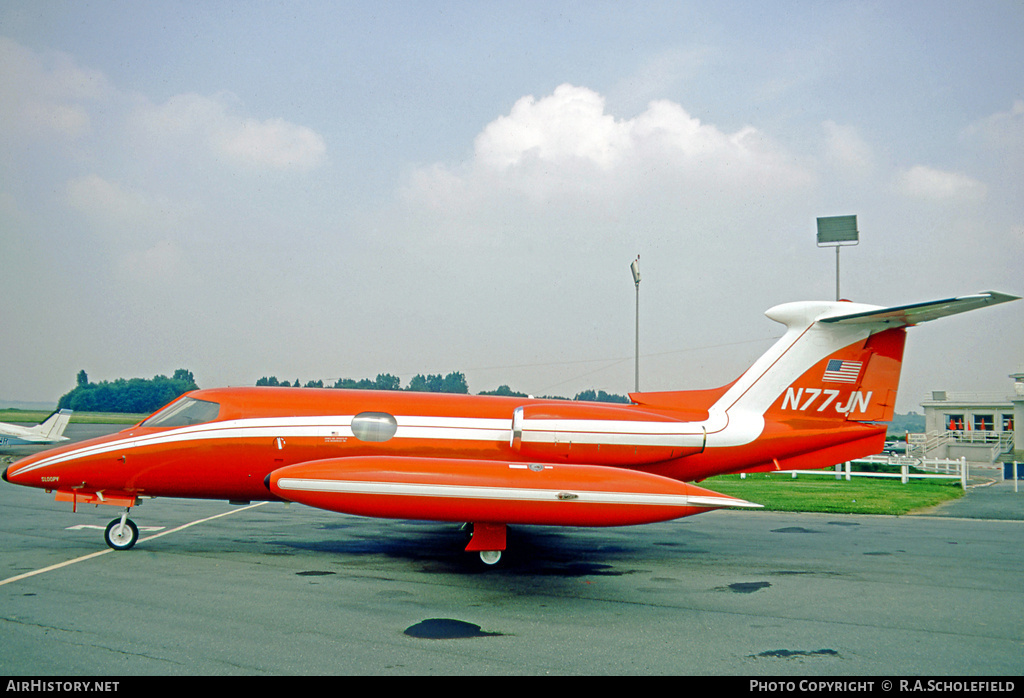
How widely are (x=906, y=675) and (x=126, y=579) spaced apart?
896 centimetres

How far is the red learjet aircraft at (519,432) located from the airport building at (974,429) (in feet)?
121

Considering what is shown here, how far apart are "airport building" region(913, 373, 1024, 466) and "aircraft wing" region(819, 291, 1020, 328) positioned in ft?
122

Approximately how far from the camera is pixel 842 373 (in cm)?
1127

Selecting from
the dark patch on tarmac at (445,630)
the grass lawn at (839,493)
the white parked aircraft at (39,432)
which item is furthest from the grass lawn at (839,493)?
the white parked aircraft at (39,432)

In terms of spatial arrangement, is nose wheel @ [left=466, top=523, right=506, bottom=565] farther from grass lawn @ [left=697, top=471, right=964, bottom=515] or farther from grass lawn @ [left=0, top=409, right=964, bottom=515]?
grass lawn @ [left=697, top=471, right=964, bottom=515]

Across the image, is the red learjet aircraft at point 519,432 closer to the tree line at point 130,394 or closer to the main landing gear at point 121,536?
the main landing gear at point 121,536

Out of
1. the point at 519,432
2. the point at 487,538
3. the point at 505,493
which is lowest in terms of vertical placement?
the point at 487,538

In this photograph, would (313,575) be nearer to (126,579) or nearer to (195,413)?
(126,579)

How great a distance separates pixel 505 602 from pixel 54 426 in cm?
3293

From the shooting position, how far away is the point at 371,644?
6.15 metres

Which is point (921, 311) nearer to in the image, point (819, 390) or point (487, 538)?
point (819, 390)

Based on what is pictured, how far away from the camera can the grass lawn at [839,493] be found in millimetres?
16938

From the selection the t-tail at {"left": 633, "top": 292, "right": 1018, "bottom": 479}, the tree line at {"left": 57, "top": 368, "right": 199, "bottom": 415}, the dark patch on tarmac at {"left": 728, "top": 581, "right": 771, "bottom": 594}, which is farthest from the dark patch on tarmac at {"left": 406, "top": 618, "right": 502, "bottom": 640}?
the tree line at {"left": 57, "top": 368, "right": 199, "bottom": 415}

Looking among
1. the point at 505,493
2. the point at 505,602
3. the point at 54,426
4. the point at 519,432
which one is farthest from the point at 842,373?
the point at 54,426
